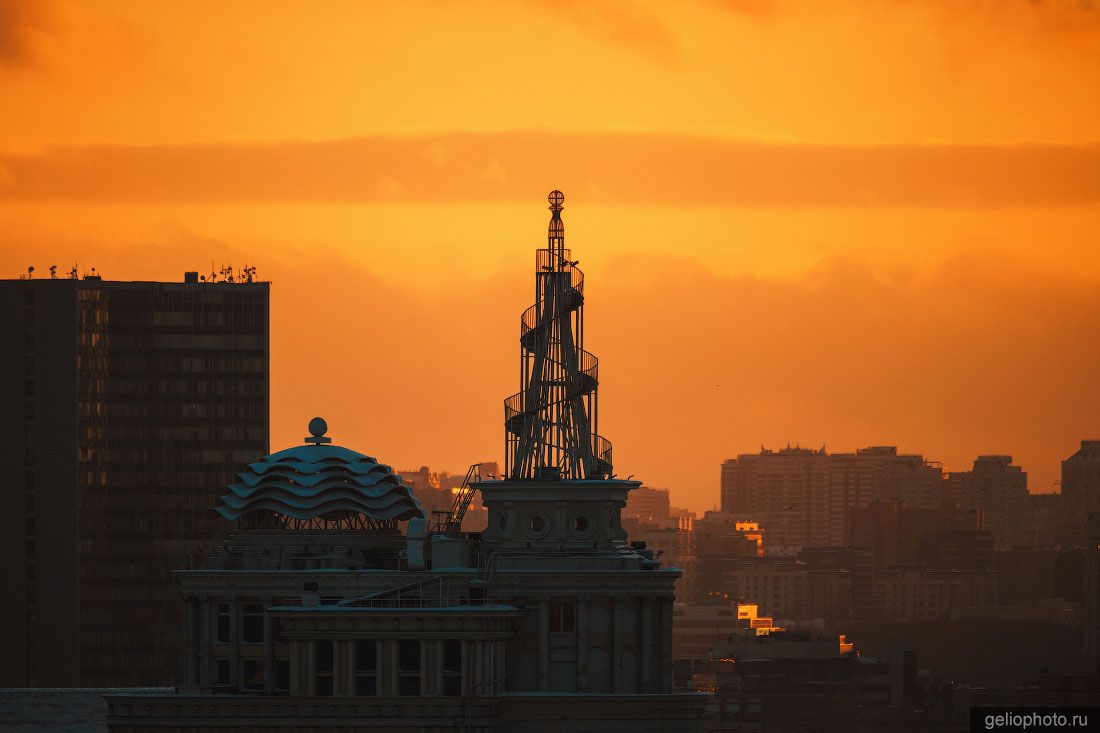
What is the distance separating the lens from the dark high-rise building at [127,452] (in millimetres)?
194375

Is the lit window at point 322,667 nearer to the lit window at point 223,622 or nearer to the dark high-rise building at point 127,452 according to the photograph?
the lit window at point 223,622

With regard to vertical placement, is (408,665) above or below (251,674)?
above

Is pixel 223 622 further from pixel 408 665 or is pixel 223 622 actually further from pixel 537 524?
pixel 537 524

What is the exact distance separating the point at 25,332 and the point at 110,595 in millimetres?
20835

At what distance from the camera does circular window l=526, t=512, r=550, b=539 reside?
100875 millimetres

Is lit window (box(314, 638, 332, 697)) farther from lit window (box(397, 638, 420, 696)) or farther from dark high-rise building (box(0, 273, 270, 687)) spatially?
dark high-rise building (box(0, 273, 270, 687))

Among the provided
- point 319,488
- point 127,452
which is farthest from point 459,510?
point 127,452

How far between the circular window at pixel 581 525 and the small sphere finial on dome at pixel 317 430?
40.4ft

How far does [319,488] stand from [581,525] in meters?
11.1

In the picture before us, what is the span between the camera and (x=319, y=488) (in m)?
105

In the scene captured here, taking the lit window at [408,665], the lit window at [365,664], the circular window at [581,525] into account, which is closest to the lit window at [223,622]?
the lit window at [365,664]

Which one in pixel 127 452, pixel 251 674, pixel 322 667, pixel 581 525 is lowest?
pixel 251 674

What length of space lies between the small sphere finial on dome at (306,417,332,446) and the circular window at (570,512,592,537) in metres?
12.3

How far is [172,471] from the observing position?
648ft
